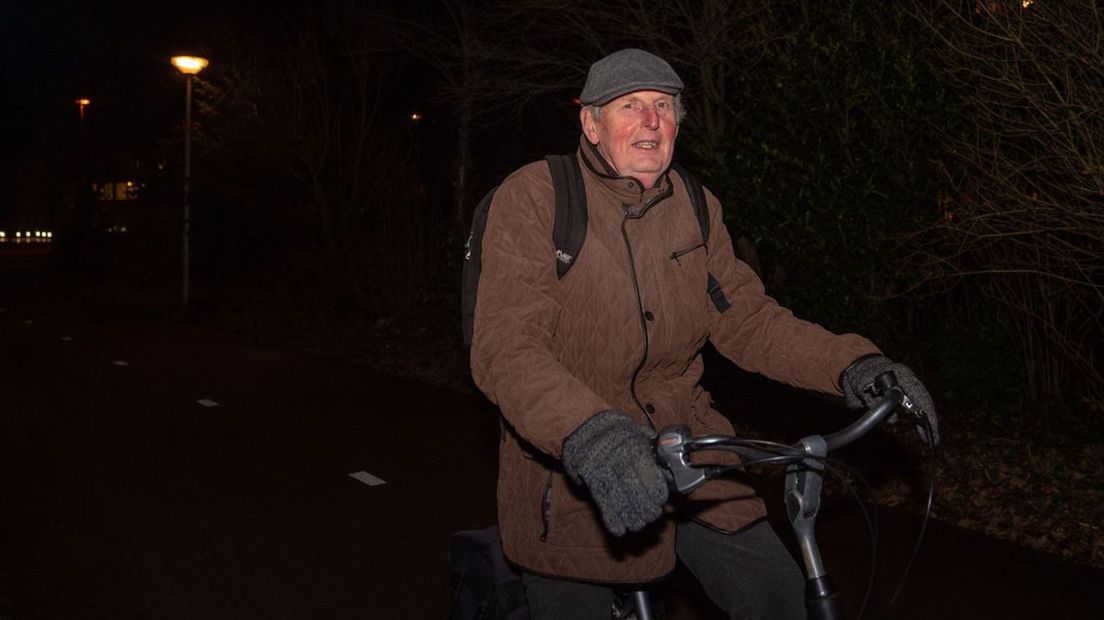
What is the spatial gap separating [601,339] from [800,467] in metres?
0.58

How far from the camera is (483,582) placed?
2.62 metres

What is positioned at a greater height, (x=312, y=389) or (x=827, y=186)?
(x=827, y=186)

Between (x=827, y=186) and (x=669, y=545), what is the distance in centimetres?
660

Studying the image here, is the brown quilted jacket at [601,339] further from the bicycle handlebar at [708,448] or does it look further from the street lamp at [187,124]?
the street lamp at [187,124]

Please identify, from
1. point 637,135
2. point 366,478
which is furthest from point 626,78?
point 366,478

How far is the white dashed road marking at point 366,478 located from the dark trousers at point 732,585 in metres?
4.87

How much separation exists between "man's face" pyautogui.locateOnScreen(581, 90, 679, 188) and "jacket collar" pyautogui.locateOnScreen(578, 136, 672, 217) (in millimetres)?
30

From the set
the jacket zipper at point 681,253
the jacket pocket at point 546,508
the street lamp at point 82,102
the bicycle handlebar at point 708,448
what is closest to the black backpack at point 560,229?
the jacket zipper at point 681,253

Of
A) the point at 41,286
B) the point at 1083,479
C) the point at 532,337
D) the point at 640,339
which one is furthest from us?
the point at 41,286

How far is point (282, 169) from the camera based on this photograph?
19.5 metres

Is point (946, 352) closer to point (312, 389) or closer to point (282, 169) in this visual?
Answer: point (312, 389)

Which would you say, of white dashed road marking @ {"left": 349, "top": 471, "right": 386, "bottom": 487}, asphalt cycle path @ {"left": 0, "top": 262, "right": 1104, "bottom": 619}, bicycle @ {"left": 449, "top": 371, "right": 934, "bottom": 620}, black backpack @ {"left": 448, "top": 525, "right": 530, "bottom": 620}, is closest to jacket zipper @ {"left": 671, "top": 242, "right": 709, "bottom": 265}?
bicycle @ {"left": 449, "top": 371, "right": 934, "bottom": 620}

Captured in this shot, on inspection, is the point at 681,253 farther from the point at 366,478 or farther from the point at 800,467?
the point at 366,478

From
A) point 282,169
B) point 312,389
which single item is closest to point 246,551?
point 312,389
